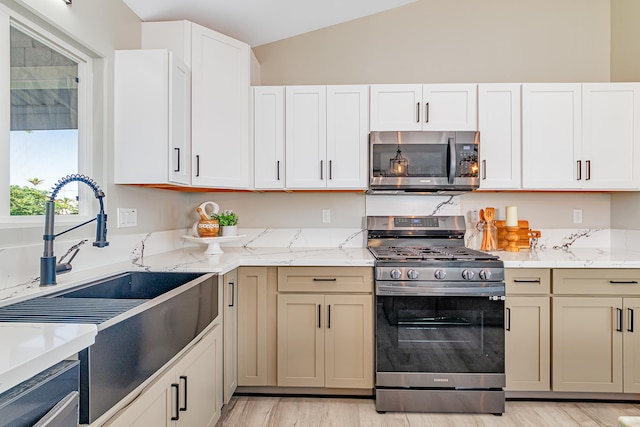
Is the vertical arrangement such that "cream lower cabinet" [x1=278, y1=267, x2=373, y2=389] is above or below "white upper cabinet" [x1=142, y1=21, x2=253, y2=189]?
below

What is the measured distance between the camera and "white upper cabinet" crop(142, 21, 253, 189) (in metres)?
2.26

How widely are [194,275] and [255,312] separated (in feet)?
2.08

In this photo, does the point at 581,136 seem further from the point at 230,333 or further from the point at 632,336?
the point at 230,333

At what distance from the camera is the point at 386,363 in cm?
Result: 217

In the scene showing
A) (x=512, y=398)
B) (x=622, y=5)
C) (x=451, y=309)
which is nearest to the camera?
(x=451, y=309)

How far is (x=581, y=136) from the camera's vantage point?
2.51 m

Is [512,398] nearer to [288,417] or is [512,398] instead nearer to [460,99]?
[288,417]

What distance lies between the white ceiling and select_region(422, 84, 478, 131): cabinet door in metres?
0.88

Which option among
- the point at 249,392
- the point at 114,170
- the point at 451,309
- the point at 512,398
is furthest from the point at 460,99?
the point at 249,392

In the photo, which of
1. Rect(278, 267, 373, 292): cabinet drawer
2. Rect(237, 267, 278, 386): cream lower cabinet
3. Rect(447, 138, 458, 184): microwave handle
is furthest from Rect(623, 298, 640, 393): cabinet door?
Rect(237, 267, 278, 386): cream lower cabinet

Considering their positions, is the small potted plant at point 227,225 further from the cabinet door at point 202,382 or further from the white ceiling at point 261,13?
the white ceiling at point 261,13

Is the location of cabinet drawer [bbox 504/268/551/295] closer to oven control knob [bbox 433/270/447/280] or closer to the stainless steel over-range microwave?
oven control knob [bbox 433/270/447/280]

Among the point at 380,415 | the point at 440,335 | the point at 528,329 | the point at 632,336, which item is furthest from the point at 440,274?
the point at 632,336

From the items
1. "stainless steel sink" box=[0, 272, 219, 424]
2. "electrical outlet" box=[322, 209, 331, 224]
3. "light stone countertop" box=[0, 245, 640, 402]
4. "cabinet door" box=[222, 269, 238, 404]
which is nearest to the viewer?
"light stone countertop" box=[0, 245, 640, 402]
